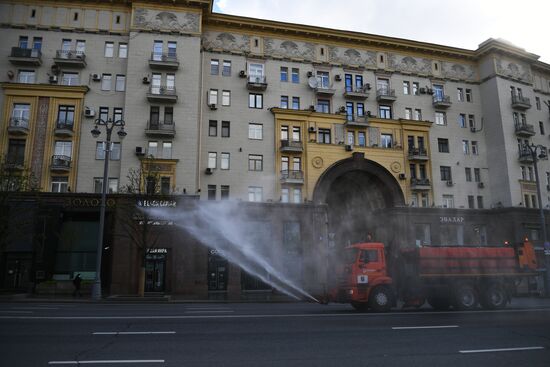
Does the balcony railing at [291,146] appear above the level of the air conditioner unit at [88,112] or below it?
below

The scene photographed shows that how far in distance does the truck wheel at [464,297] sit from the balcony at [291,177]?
2142cm

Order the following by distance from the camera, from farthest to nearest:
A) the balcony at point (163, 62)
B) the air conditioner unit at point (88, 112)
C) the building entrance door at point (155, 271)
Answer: the balcony at point (163, 62) < the air conditioner unit at point (88, 112) < the building entrance door at point (155, 271)

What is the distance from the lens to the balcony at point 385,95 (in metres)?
43.0

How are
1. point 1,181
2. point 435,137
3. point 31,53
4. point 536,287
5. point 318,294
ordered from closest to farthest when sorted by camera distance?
1. point 318,294
2. point 1,181
3. point 536,287
4. point 31,53
5. point 435,137

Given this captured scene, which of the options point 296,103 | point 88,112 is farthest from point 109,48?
point 296,103

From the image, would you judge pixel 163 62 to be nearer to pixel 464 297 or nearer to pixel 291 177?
pixel 291 177

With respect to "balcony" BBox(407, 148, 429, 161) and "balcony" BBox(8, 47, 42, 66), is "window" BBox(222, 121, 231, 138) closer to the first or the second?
"balcony" BBox(8, 47, 42, 66)

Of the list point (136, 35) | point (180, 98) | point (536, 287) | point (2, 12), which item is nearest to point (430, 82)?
point (536, 287)

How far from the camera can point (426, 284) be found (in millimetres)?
18766

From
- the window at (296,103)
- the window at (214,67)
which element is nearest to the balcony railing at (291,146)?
the window at (296,103)

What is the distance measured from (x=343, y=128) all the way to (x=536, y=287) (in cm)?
2220

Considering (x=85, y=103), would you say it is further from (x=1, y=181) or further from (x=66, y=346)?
(x=66, y=346)

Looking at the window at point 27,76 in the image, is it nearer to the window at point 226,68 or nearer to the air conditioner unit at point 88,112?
the air conditioner unit at point 88,112

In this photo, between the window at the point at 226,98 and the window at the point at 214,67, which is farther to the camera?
the window at the point at 214,67
